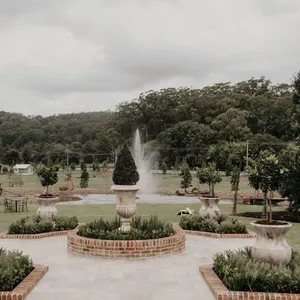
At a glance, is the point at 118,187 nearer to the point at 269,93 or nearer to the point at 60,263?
the point at 60,263

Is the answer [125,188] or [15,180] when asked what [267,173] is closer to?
[125,188]

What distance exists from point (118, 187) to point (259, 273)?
4.34 metres

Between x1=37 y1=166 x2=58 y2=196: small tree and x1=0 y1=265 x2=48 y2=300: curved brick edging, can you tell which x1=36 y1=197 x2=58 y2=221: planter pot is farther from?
x1=0 y1=265 x2=48 y2=300: curved brick edging

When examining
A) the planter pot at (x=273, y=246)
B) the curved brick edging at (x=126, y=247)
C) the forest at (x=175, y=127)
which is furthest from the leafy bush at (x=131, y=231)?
the forest at (x=175, y=127)

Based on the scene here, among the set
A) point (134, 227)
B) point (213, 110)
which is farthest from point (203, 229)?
point (213, 110)

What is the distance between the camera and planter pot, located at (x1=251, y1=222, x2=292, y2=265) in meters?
6.79

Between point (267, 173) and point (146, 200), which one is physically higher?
point (267, 173)

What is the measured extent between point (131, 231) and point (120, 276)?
83.2 inches

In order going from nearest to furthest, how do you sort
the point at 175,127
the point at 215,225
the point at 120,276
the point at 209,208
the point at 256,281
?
the point at 256,281 → the point at 120,276 → the point at 215,225 → the point at 209,208 → the point at 175,127

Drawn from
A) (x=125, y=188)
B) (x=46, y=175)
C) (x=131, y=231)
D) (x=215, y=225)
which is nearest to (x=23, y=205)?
(x=46, y=175)

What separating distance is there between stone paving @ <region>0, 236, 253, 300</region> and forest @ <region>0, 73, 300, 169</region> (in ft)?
133

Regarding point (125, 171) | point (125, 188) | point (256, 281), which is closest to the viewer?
point (256, 281)

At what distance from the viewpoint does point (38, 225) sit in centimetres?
1164

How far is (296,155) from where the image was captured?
18.6 m
